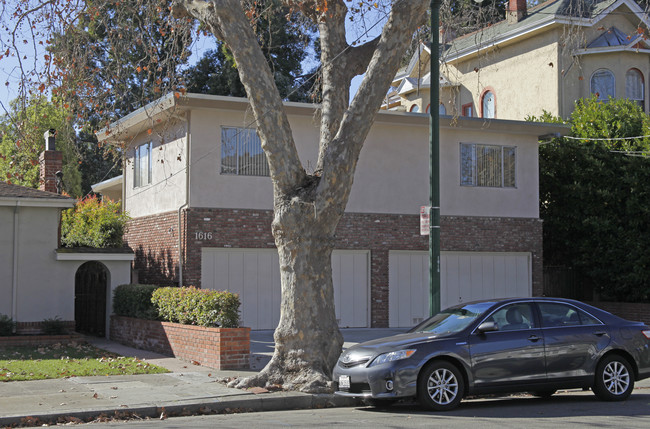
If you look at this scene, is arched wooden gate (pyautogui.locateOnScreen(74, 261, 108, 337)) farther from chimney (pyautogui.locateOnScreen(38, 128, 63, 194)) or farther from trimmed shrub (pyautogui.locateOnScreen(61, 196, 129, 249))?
chimney (pyautogui.locateOnScreen(38, 128, 63, 194))

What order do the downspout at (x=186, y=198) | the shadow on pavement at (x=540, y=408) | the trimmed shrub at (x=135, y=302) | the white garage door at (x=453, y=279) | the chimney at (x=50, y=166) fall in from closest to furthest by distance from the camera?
the shadow on pavement at (x=540, y=408)
the trimmed shrub at (x=135, y=302)
the downspout at (x=186, y=198)
the chimney at (x=50, y=166)
the white garage door at (x=453, y=279)

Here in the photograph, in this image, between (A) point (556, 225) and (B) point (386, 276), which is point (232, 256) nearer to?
(B) point (386, 276)

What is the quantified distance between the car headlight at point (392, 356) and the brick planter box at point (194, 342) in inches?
166

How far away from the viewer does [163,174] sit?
846 inches

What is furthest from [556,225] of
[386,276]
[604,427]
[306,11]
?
[604,427]

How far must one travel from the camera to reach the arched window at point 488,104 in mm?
30844

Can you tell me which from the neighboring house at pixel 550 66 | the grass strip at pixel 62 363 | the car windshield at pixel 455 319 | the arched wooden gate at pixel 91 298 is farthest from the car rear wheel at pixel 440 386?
the neighboring house at pixel 550 66

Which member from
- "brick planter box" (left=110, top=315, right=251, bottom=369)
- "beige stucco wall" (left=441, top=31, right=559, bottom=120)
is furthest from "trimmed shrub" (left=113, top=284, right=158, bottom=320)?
"beige stucco wall" (left=441, top=31, right=559, bottom=120)

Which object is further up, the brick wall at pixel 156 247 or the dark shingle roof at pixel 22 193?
the dark shingle roof at pixel 22 193

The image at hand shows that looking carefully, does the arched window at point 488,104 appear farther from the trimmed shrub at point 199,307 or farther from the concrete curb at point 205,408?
the concrete curb at point 205,408

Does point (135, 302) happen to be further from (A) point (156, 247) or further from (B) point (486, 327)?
(B) point (486, 327)

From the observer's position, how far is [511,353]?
34.6 feet

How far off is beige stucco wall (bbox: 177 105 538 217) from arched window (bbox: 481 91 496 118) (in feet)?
24.7

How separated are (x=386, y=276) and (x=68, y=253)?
27.9ft
